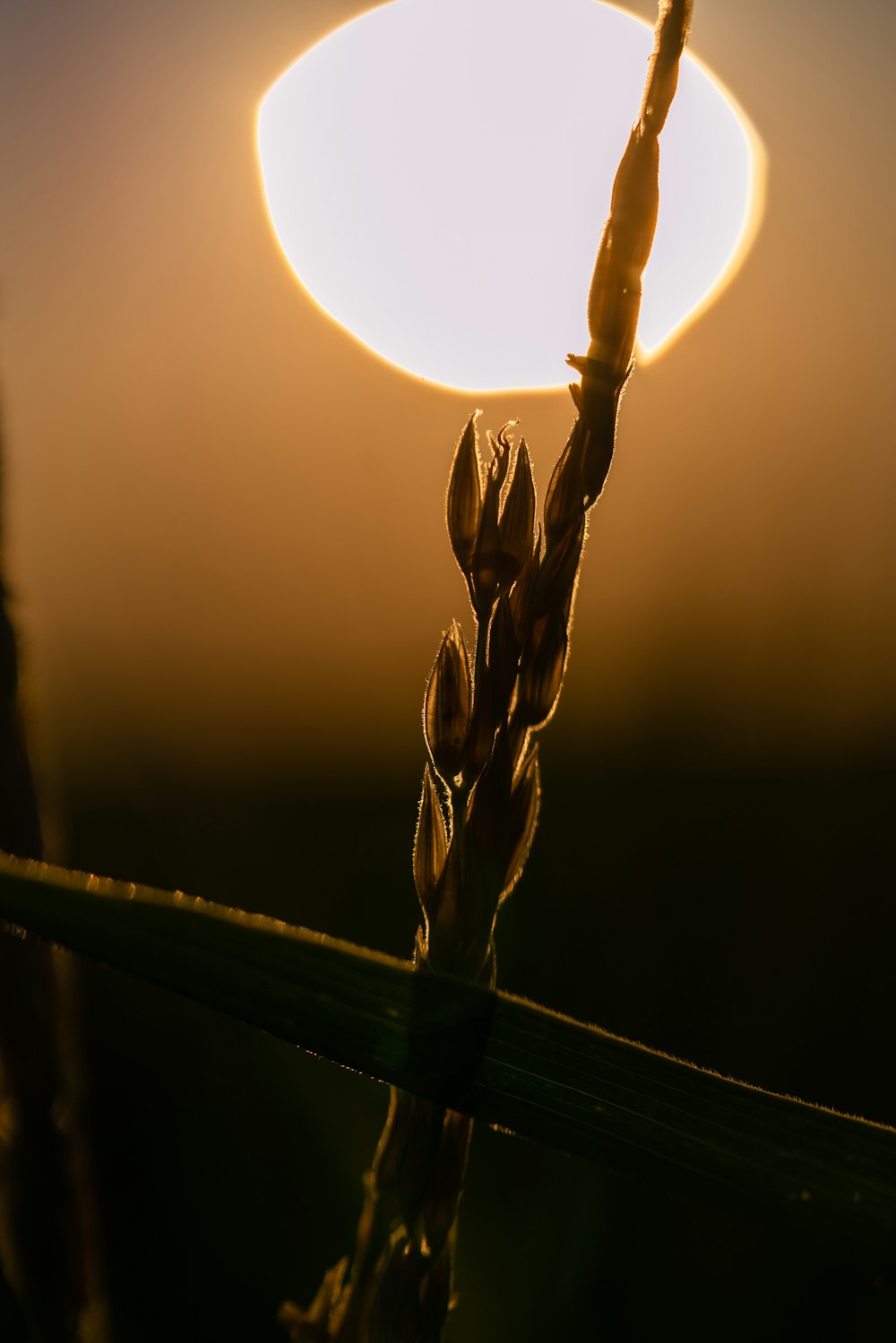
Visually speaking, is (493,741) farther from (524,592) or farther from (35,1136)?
(35,1136)

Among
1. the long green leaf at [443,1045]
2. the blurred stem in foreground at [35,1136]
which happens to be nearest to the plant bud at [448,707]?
the long green leaf at [443,1045]

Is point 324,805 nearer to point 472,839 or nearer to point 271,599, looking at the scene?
point 271,599

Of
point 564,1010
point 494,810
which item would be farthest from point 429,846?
point 564,1010

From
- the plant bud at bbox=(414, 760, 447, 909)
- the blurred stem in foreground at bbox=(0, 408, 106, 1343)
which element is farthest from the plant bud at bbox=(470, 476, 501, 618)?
the blurred stem in foreground at bbox=(0, 408, 106, 1343)

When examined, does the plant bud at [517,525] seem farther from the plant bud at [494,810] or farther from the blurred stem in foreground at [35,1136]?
the blurred stem in foreground at [35,1136]

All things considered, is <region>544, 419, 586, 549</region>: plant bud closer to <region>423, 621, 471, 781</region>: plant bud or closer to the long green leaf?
<region>423, 621, 471, 781</region>: plant bud
